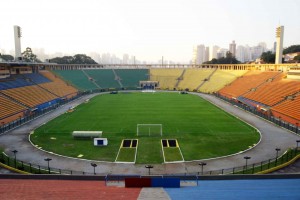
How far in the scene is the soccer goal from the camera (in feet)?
115

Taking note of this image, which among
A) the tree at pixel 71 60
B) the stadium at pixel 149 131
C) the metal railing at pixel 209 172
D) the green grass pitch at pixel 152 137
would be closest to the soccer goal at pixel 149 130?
the stadium at pixel 149 131

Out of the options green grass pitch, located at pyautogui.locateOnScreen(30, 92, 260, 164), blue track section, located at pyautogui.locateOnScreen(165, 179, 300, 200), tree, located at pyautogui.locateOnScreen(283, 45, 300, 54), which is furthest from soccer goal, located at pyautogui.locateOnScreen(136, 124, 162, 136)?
tree, located at pyautogui.locateOnScreen(283, 45, 300, 54)

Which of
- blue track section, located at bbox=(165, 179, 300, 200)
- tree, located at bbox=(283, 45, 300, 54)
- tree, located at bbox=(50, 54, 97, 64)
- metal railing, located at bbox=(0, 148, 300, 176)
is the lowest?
metal railing, located at bbox=(0, 148, 300, 176)

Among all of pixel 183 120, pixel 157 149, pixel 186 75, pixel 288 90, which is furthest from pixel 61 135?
pixel 186 75

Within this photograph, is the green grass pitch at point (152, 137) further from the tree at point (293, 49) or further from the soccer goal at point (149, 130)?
the tree at point (293, 49)

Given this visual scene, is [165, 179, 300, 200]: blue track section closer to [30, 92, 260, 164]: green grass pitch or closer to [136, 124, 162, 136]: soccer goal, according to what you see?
[30, 92, 260, 164]: green grass pitch

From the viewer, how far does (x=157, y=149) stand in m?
29.0

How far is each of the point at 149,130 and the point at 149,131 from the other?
51cm

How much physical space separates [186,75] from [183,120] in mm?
65090

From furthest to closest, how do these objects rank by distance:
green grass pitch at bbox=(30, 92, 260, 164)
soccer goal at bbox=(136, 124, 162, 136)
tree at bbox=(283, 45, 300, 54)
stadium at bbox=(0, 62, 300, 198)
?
tree at bbox=(283, 45, 300, 54) < soccer goal at bbox=(136, 124, 162, 136) < green grass pitch at bbox=(30, 92, 260, 164) < stadium at bbox=(0, 62, 300, 198)

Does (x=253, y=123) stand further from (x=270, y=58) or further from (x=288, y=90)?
(x=270, y=58)

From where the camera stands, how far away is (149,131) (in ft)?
119

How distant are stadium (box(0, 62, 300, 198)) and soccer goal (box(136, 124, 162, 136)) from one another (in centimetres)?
13

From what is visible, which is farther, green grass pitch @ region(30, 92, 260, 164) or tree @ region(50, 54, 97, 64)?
tree @ region(50, 54, 97, 64)
